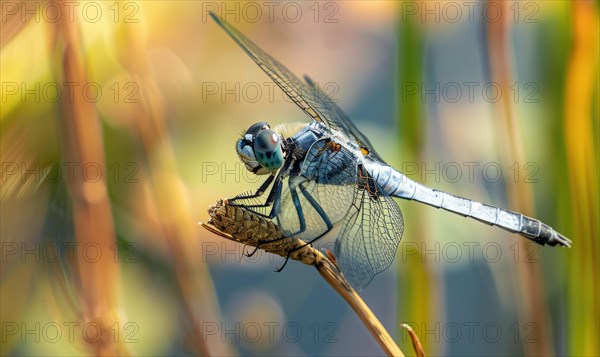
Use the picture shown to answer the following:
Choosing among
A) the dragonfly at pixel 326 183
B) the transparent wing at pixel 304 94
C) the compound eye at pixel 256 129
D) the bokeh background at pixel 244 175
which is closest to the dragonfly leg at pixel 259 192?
the dragonfly at pixel 326 183

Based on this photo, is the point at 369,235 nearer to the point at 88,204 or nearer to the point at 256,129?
the point at 256,129

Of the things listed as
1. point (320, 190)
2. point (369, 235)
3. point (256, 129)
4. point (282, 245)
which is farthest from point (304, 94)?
point (282, 245)

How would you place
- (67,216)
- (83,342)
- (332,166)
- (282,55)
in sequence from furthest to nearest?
(282,55)
(67,216)
(83,342)
(332,166)

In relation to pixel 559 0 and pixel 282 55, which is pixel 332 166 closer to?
pixel 282 55

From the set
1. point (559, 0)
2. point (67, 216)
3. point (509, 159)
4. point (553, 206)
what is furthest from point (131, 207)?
point (559, 0)

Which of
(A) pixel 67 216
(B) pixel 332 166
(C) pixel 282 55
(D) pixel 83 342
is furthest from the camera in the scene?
(C) pixel 282 55

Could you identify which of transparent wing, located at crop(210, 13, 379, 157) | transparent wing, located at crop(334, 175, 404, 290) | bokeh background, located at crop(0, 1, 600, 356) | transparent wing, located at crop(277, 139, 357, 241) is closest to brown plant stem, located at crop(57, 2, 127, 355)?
A: bokeh background, located at crop(0, 1, 600, 356)

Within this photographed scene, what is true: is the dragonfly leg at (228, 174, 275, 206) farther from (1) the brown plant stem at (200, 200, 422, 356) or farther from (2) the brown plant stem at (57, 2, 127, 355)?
(2) the brown plant stem at (57, 2, 127, 355)

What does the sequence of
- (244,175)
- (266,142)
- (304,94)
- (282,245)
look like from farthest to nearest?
(244,175), (304,94), (266,142), (282,245)
